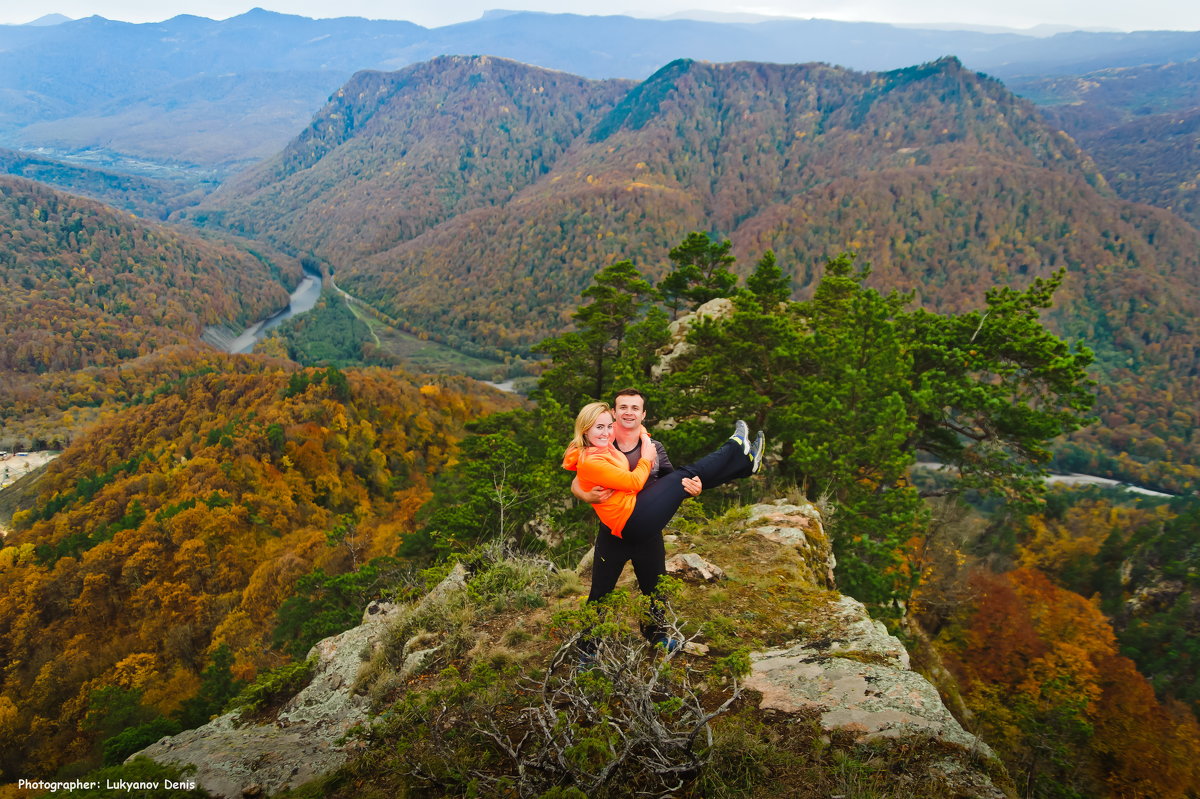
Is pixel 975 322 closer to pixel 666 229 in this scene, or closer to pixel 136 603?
pixel 136 603

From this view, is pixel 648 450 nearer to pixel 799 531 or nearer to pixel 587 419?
pixel 587 419

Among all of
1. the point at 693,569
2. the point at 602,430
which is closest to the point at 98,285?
the point at 693,569

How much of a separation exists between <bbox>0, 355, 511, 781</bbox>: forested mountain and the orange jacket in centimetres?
1219

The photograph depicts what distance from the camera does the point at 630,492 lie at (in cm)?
475

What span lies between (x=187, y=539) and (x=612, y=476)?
43222mm

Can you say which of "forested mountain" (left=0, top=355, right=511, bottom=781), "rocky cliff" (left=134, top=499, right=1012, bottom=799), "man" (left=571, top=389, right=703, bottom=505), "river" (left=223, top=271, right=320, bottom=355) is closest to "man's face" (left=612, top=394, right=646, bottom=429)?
"man" (left=571, top=389, right=703, bottom=505)

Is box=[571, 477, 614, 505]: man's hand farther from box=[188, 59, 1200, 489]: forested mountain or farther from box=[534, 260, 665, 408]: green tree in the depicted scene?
box=[188, 59, 1200, 489]: forested mountain

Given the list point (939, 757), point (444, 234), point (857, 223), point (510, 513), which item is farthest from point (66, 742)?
point (444, 234)

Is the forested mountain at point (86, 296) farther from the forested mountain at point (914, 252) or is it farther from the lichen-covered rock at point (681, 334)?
the lichen-covered rock at point (681, 334)

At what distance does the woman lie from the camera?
15.5ft

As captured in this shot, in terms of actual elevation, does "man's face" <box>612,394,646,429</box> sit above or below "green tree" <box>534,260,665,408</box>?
above

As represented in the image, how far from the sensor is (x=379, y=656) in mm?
6418

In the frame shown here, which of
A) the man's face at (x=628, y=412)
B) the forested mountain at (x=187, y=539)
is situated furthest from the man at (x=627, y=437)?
the forested mountain at (x=187, y=539)

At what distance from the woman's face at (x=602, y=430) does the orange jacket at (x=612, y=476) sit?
6cm
